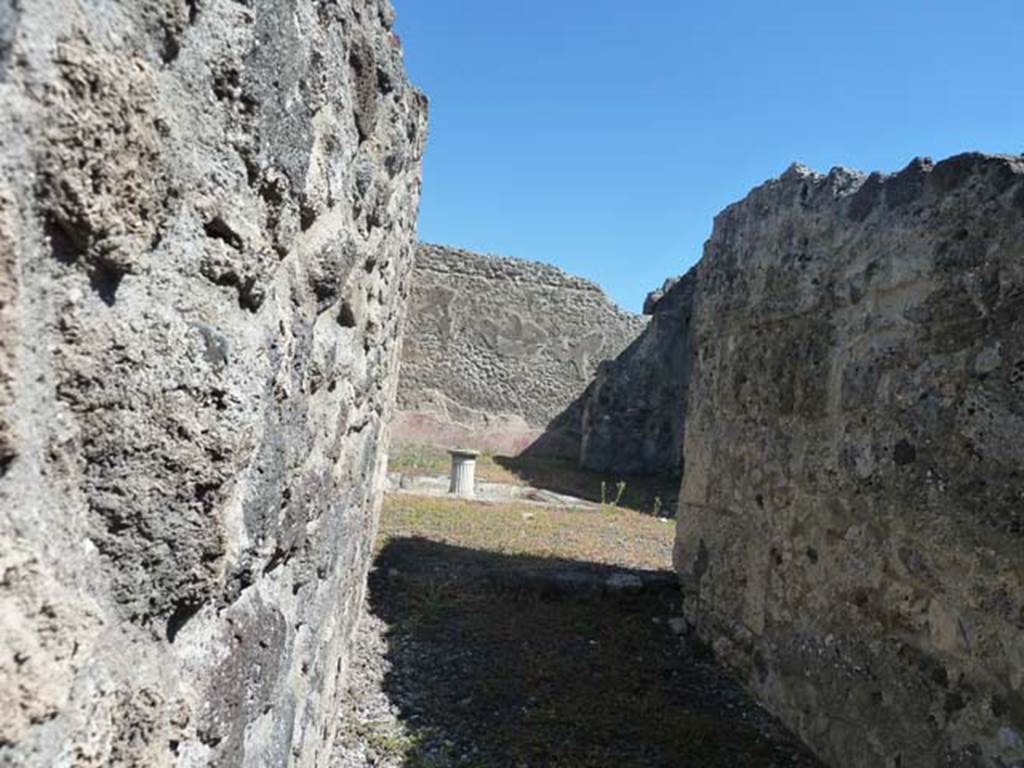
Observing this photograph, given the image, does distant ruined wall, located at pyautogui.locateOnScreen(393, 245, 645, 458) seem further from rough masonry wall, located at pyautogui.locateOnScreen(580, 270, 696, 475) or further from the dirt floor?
the dirt floor

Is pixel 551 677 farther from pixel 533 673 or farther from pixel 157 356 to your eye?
pixel 157 356

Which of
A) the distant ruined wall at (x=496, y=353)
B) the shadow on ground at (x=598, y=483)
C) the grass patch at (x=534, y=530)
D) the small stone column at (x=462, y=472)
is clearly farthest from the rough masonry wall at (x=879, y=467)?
the distant ruined wall at (x=496, y=353)

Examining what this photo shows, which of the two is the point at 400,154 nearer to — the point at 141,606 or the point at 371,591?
the point at 141,606

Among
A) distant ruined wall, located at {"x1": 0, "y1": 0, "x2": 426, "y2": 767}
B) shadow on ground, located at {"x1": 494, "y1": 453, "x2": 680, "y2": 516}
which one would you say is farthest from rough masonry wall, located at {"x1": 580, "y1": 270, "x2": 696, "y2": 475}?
distant ruined wall, located at {"x1": 0, "y1": 0, "x2": 426, "y2": 767}

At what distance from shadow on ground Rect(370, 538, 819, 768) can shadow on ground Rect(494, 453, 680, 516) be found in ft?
15.2

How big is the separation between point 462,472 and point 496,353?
5.58 m

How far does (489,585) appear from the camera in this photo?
4.85m

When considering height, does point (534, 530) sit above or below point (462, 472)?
below

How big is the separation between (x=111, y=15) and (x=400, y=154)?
160 cm

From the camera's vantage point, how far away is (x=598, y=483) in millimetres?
11422

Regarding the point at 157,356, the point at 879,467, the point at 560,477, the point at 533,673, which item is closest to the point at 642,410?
the point at 560,477

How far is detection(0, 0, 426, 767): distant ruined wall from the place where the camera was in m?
0.64

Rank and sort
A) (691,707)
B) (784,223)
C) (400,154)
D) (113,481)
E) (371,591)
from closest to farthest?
(113,481), (400,154), (691,707), (784,223), (371,591)

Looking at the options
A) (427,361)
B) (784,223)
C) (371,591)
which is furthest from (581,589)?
(427,361)
